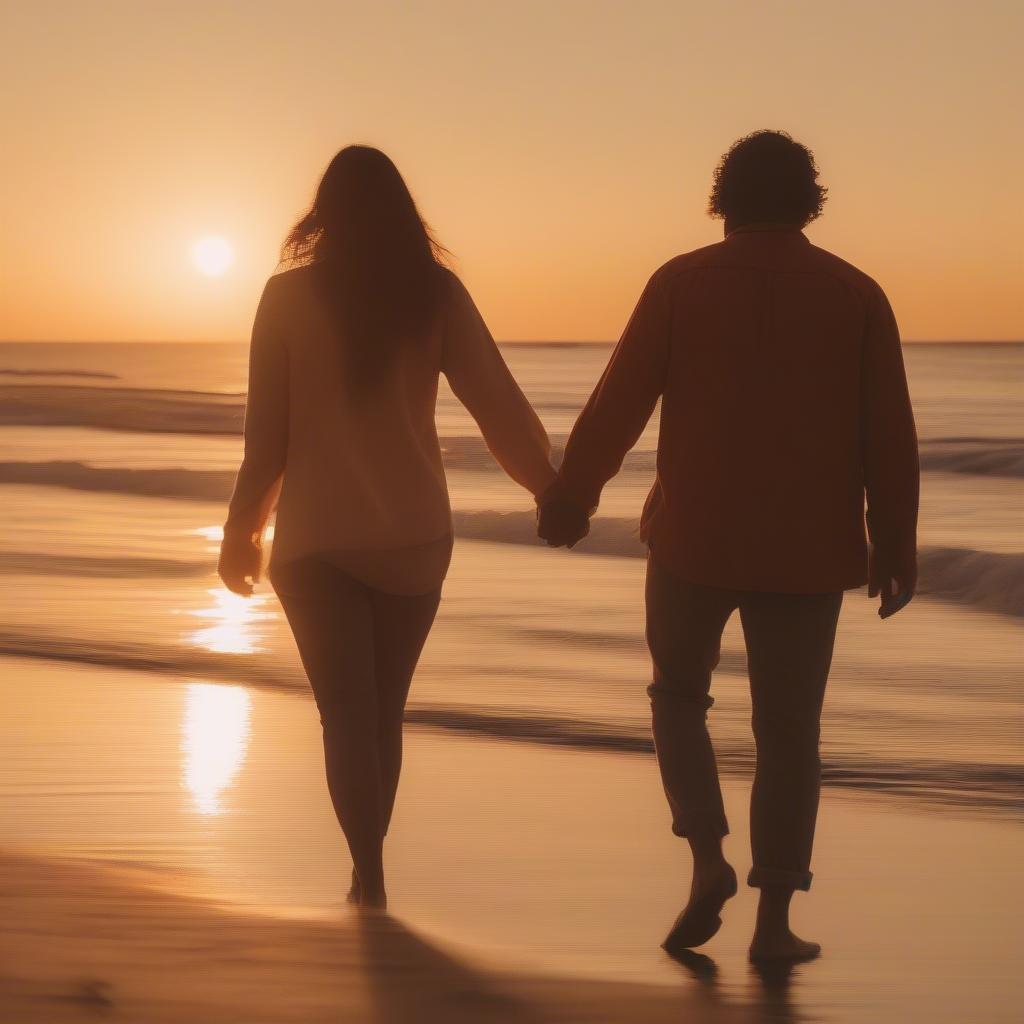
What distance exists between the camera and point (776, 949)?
3252 mm

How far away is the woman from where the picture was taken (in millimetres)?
3391

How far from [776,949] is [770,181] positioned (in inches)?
61.0

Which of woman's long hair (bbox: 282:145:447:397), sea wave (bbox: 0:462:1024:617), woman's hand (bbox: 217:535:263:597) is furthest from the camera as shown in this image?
sea wave (bbox: 0:462:1024:617)

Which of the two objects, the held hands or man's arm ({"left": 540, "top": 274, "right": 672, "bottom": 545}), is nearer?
man's arm ({"left": 540, "top": 274, "right": 672, "bottom": 545})

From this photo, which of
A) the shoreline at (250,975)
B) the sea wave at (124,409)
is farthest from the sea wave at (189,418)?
the shoreline at (250,975)

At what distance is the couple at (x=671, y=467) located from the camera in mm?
3203

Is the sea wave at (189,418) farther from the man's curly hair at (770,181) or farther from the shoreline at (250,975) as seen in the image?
the shoreline at (250,975)

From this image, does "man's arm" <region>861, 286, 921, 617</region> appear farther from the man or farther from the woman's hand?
the woman's hand

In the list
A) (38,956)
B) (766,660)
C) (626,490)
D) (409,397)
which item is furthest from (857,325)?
(626,490)

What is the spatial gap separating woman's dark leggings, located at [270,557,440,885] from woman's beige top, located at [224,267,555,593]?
54mm

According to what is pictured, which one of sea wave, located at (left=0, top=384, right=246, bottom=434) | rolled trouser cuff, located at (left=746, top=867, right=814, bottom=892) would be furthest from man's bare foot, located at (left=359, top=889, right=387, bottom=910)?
sea wave, located at (left=0, top=384, right=246, bottom=434)

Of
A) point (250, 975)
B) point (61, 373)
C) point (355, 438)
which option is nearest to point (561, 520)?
point (355, 438)

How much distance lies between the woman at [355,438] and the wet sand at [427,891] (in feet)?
1.68

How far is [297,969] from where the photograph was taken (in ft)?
8.93
